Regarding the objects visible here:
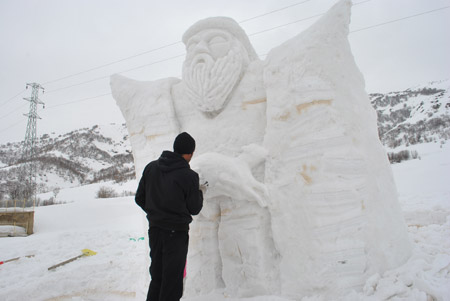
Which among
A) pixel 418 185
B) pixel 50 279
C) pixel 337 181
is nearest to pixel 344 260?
pixel 337 181

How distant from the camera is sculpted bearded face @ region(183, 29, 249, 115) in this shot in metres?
2.55

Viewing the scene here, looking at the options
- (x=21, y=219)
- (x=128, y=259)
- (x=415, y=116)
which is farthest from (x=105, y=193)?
(x=415, y=116)

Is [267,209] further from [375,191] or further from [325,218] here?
[375,191]

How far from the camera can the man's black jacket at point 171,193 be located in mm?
1658

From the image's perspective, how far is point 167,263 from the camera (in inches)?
64.8

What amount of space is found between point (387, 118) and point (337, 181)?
153ft

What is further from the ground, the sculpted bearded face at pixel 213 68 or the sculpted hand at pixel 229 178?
the sculpted bearded face at pixel 213 68

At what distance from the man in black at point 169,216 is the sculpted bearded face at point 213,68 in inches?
36.3

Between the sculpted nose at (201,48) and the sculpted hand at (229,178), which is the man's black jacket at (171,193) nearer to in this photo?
the sculpted hand at (229,178)

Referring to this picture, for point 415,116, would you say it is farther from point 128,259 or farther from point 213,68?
point 213,68

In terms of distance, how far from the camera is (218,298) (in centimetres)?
222

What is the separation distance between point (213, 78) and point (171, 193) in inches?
51.9

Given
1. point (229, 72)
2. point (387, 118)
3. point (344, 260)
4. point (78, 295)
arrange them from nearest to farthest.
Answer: point (344, 260) < point (229, 72) < point (78, 295) < point (387, 118)

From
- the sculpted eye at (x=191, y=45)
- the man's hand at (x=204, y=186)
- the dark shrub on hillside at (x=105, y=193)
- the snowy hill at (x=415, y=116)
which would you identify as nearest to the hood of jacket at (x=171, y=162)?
the man's hand at (x=204, y=186)
